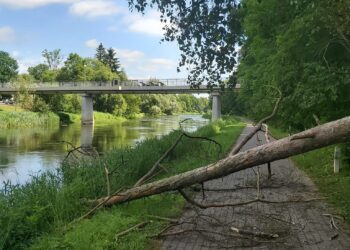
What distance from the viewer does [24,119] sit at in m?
63.4

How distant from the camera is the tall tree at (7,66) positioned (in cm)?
11469

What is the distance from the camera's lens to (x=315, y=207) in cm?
952

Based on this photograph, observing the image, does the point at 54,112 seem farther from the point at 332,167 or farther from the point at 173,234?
the point at 173,234

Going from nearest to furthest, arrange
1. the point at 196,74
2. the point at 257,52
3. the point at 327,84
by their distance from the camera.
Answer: the point at 327,84, the point at 196,74, the point at 257,52

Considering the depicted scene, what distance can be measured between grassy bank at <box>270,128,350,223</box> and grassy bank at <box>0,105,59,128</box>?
47042mm

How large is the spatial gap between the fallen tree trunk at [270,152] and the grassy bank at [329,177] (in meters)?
2.70

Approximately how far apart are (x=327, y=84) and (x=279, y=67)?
8.97ft

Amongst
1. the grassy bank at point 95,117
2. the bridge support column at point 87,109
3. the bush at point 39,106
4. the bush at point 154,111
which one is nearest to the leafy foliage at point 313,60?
the bush at point 39,106

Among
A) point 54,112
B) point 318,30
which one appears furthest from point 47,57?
point 318,30

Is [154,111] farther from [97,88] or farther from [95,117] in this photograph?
[97,88]

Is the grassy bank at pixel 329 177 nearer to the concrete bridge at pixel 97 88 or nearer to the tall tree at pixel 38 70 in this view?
the concrete bridge at pixel 97 88

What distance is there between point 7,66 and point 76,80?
2838cm

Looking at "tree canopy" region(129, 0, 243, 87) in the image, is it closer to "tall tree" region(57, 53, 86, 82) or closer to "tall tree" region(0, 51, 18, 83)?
"tall tree" region(57, 53, 86, 82)

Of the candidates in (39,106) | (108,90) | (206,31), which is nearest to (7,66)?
(39,106)
